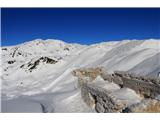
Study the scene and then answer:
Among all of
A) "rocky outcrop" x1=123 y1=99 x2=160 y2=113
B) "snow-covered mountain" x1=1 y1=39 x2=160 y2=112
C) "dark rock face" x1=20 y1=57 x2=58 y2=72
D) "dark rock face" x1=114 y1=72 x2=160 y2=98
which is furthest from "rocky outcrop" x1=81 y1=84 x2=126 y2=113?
"dark rock face" x1=20 y1=57 x2=58 y2=72

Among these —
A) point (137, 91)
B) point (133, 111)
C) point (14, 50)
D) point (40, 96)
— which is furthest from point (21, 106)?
point (14, 50)

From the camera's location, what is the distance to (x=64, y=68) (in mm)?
32281

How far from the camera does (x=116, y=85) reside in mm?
18031

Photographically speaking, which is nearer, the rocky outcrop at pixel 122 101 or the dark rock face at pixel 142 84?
the rocky outcrop at pixel 122 101

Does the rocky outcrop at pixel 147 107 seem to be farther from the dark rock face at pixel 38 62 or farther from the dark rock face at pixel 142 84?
the dark rock face at pixel 38 62

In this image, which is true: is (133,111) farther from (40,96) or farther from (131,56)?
(131,56)

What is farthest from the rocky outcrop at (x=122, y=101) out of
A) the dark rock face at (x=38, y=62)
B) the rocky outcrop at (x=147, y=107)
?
the dark rock face at (x=38, y=62)

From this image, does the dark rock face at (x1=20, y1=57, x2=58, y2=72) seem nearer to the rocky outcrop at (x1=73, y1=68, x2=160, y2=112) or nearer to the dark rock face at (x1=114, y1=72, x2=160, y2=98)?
the rocky outcrop at (x1=73, y1=68, x2=160, y2=112)

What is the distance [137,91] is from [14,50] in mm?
32266

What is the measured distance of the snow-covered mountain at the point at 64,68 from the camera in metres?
19.9

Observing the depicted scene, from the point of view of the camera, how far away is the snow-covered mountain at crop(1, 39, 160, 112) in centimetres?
1989

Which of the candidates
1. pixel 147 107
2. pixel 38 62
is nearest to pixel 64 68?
pixel 38 62

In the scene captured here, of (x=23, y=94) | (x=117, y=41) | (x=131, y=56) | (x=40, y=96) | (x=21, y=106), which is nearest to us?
(x=21, y=106)
